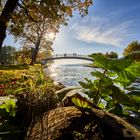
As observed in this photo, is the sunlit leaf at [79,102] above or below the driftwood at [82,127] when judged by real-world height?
above

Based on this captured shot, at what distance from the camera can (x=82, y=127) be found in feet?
7.00

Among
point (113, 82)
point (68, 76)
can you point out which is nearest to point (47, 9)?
point (113, 82)

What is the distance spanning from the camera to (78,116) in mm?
2238

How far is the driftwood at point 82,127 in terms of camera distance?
2.03 meters

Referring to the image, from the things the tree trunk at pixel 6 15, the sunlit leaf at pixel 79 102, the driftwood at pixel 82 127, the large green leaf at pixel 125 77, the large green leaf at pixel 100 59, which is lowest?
the driftwood at pixel 82 127

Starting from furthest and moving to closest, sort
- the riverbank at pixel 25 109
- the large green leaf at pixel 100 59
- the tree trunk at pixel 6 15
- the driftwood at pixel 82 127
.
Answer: the tree trunk at pixel 6 15, the large green leaf at pixel 100 59, the riverbank at pixel 25 109, the driftwood at pixel 82 127

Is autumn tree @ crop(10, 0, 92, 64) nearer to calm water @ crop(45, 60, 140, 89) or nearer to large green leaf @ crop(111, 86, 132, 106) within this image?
calm water @ crop(45, 60, 140, 89)

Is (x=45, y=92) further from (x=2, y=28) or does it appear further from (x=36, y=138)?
(x=2, y=28)

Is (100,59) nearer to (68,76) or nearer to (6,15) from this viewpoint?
(6,15)

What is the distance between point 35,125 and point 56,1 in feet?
37.2

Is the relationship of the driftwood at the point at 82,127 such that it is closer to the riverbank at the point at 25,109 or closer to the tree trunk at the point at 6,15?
the riverbank at the point at 25,109

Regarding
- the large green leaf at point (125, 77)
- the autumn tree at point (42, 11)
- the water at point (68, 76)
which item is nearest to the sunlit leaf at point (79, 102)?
the large green leaf at point (125, 77)

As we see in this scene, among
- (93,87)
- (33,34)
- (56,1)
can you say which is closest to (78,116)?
(93,87)

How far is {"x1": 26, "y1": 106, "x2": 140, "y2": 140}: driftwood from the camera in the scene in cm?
203
